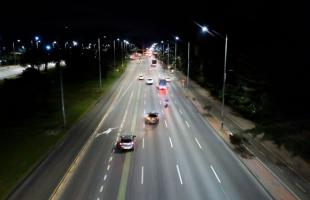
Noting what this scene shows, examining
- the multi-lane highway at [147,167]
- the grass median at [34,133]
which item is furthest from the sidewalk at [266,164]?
the grass median at [34,133]

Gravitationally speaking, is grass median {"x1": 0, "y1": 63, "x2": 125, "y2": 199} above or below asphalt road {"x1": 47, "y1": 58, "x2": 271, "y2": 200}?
above

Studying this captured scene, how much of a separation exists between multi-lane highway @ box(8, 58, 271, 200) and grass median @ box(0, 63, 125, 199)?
1524mm

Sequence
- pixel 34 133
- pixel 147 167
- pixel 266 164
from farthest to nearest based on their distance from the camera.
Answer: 1. pixel 34 133
2. pixel 266 164
3. pixel 147 167

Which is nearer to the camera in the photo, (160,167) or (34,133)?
(160,167)

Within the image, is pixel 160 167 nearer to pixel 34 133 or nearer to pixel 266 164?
pixel 266 164

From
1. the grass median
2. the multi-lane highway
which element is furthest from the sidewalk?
the grass median

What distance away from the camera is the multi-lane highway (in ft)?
94.0

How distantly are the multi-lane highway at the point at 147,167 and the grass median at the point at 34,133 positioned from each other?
1524 mm

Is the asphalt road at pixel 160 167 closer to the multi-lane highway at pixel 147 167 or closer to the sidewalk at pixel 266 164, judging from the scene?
the multi-lane highway at pixel 147 167

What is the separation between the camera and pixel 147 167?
34.3m

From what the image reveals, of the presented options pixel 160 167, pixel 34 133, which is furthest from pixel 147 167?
pixel 34 133

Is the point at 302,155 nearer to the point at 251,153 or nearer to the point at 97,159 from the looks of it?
the point at 251,153

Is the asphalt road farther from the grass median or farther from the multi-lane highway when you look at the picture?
the grass median

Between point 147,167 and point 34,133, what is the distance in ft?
57.7
